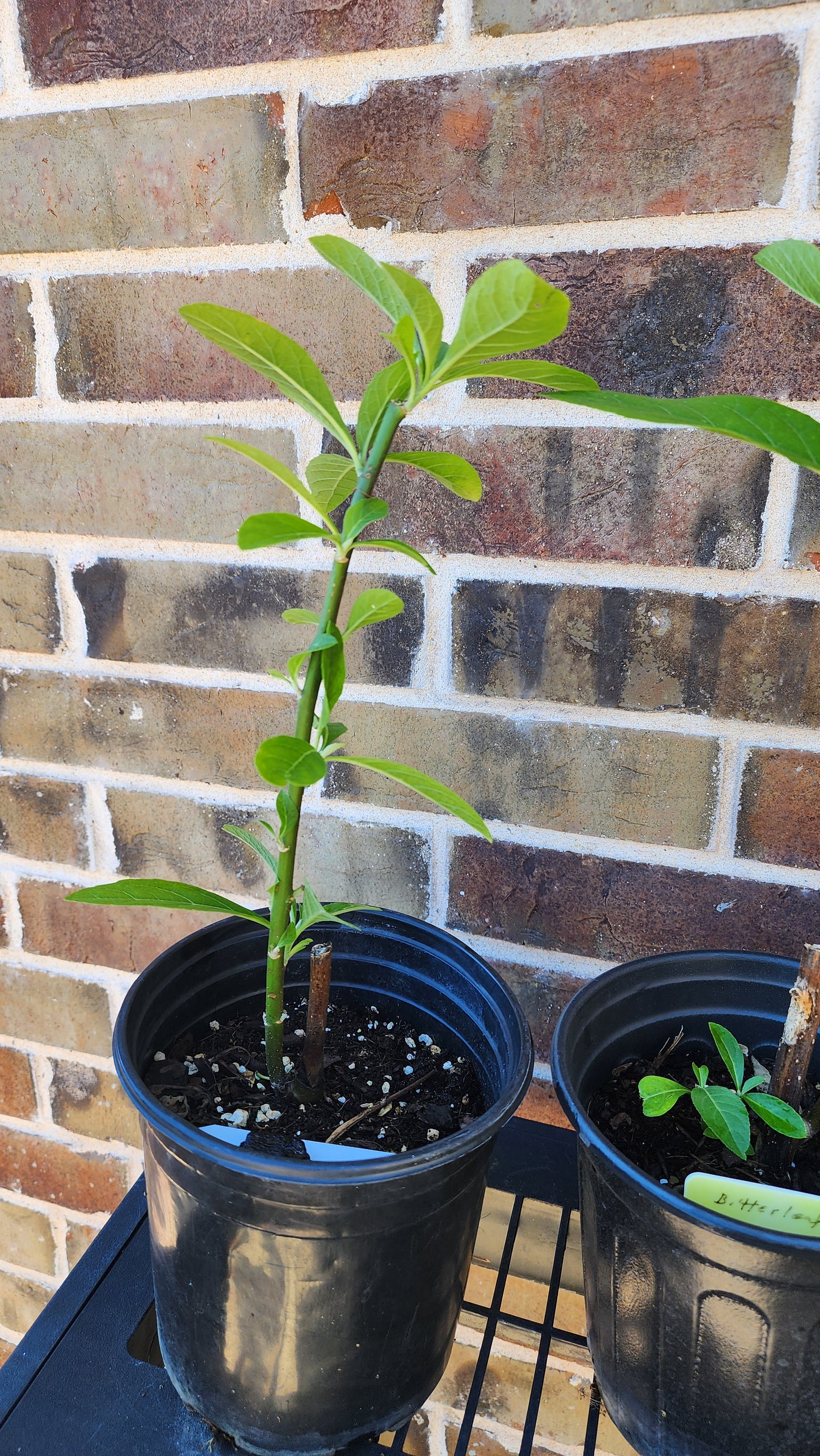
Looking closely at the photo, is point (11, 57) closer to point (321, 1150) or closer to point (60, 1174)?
point (321, 1150)

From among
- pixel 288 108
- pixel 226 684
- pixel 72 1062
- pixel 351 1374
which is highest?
pixel 288 108

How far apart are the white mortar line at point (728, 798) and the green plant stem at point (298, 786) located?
368 millimetres

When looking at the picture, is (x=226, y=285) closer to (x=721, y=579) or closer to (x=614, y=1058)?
(x=721, y=579)

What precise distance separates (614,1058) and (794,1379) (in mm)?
219

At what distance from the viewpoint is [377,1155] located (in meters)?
0.53

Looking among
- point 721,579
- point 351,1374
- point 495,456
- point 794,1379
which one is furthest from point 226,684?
point 794,1379

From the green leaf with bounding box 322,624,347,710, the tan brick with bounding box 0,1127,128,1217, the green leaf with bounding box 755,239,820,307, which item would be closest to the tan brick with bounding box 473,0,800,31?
the green leaf with bounding box 755,239,820,307

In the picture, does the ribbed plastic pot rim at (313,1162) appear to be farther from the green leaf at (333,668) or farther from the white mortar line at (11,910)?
the white mortar line at (11,910)

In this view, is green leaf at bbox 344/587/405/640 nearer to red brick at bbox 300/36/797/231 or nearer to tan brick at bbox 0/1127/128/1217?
red brick at bbox 300/36/797/231

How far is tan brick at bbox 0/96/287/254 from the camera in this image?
735 millimetres

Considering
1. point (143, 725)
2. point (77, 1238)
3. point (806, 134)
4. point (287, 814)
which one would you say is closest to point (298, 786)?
point (287, 814)

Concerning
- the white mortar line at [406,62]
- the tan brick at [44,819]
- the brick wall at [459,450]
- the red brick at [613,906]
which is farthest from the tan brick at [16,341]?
the red brick at [613,906]

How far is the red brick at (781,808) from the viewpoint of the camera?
2.41 feet

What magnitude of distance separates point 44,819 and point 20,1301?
788mm
